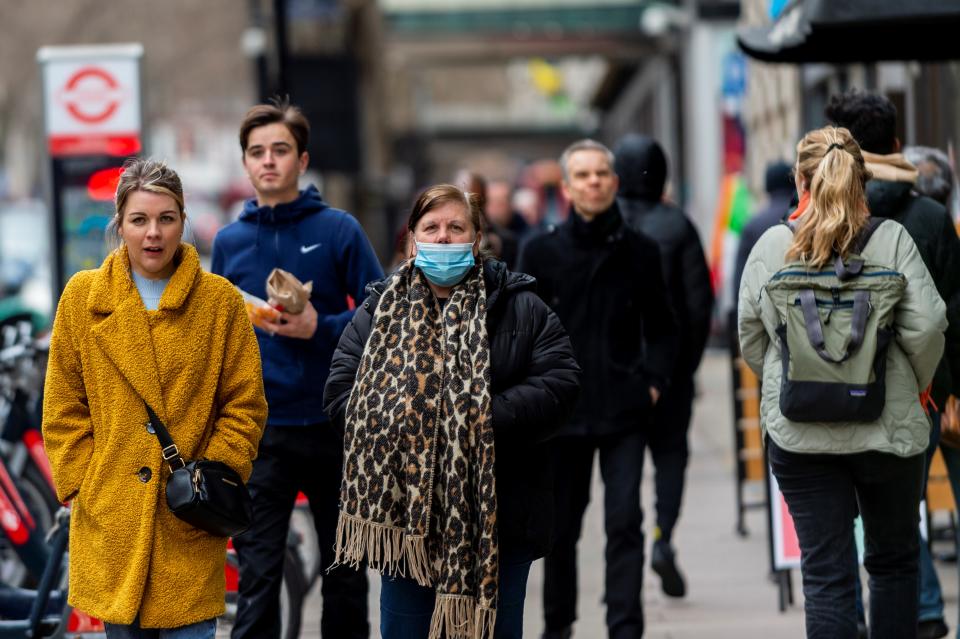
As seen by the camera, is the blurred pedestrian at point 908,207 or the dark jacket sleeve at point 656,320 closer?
the blurred pedestrian at point 908,207

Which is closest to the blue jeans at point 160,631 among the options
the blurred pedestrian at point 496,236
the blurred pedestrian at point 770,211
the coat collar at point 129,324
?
the coat collar at point 129,324

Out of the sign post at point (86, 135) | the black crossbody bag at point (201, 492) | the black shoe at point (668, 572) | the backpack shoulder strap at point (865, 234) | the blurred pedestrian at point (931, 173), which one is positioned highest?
the sign post at point (86, 135)

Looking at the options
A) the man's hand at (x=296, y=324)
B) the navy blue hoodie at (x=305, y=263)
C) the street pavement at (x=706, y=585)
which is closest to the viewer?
the man's hand at (x=296, y=324)

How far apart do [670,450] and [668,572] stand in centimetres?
57

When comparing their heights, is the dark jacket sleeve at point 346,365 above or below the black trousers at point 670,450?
above

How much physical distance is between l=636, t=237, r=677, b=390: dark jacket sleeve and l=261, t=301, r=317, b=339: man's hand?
148 cm

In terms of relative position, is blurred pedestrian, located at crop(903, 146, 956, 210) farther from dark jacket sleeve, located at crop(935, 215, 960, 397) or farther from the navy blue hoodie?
the navy blue hoodie

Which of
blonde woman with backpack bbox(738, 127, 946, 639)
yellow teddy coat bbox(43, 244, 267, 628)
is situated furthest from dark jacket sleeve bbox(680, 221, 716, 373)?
yellow teddy coat bbox(43, 244, 267, 628)

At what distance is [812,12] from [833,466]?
111 inches

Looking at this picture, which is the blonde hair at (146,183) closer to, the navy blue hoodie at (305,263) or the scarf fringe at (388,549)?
the scarf fringe at (388,549)

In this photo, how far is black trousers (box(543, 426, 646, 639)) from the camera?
659 centimetres

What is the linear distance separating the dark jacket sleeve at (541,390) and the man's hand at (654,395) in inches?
75.2

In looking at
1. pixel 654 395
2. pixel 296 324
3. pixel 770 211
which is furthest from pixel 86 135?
pixel 296 324

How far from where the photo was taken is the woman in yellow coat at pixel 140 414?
15.2 ft
